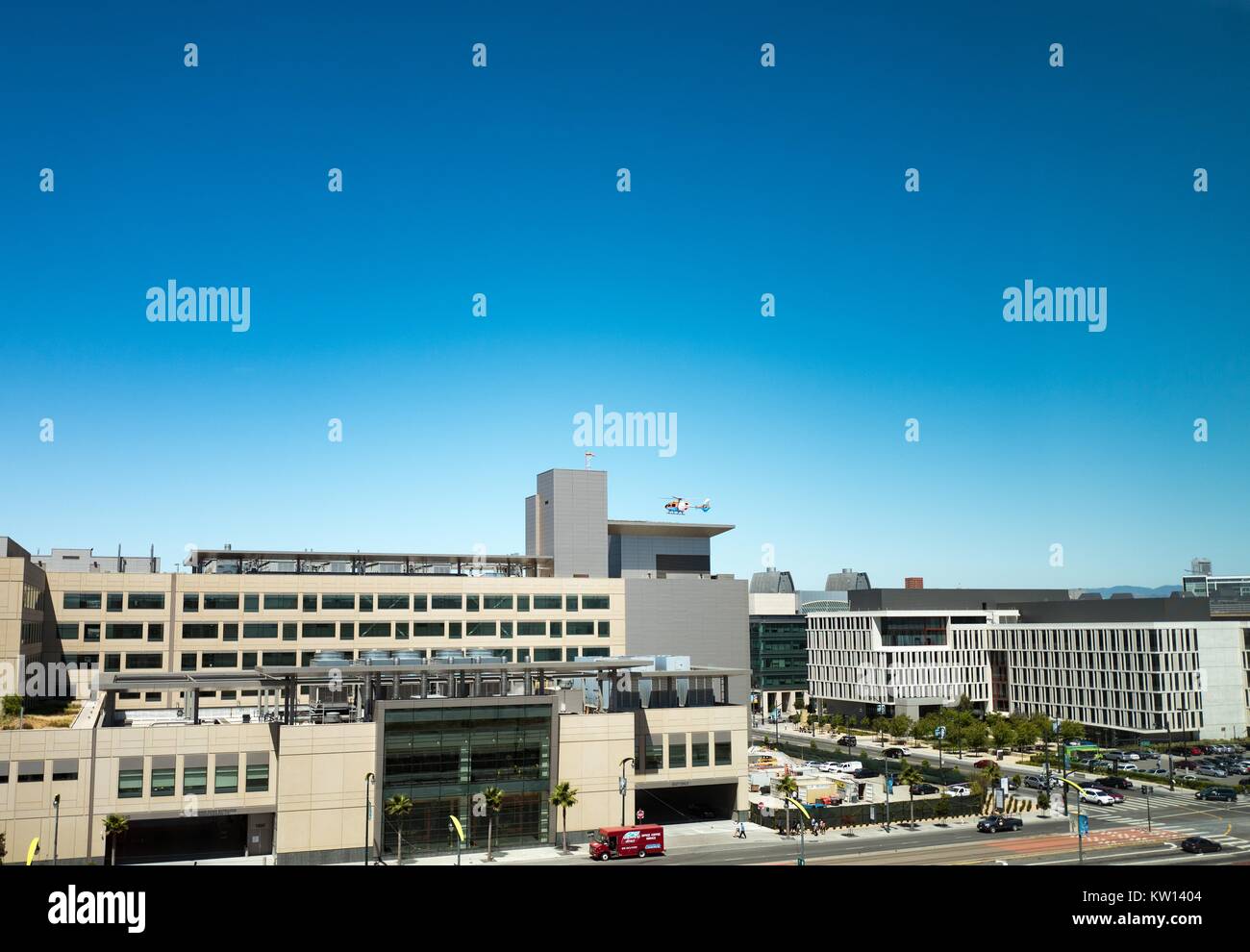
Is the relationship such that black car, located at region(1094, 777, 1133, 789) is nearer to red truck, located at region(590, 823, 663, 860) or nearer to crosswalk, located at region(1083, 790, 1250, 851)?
crosswalk, located at region(1083, 790, 1250, 851)

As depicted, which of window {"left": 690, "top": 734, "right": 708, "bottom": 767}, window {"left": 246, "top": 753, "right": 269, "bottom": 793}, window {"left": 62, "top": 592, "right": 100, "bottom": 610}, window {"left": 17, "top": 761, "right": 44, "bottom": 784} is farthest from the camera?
window {"left": 62, "top": 592, "right": 100, "bottom": 610}

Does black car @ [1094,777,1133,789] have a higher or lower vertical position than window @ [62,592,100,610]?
lower

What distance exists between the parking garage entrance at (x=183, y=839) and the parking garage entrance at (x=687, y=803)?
26.1 metres

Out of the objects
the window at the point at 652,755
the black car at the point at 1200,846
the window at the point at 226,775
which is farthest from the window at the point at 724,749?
the window at the point at 226,775

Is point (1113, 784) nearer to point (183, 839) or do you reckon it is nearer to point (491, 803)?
point (491, 803)

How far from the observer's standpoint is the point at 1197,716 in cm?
11675

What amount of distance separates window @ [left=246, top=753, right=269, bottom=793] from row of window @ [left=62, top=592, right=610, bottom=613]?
33489 millimetres

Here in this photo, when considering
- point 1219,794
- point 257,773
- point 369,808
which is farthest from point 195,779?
point 1219,794

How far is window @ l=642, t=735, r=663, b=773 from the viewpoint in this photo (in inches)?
2657

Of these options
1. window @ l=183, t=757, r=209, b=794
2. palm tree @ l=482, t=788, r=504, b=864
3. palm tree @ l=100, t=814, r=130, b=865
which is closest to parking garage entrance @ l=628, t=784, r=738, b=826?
palm tree @ l=482, t=788, r=504, b=864

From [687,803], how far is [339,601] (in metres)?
38.6

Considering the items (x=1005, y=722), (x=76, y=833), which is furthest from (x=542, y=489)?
(x=76, y=833)
